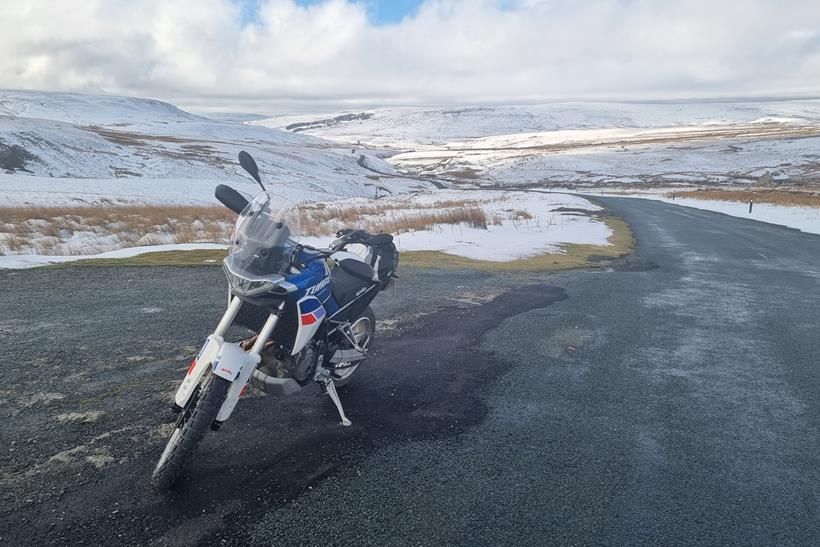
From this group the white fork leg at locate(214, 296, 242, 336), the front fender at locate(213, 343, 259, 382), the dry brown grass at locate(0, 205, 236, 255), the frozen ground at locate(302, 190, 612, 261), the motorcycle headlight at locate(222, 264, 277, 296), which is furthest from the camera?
the frozen ground at locate(302, 190, 612, 261)

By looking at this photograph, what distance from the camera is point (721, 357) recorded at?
6.72 metres

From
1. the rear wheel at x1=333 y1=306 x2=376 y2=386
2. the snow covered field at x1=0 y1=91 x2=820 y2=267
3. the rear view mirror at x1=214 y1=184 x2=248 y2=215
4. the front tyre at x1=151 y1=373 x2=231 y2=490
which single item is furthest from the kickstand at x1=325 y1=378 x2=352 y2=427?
the snow covered field at x1=0 y1=91 x2=820 y2=267

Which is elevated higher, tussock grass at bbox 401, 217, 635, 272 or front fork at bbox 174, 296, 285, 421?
front fork at bbox 174, 296, 285, 421

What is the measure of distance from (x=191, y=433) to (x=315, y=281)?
136 centimetres

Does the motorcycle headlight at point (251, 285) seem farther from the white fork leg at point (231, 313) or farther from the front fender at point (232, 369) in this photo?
the front fender at point (232, 369)

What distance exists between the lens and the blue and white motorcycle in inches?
141

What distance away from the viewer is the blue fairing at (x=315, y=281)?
407 centimetres

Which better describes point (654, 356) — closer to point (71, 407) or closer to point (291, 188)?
point (71, 407)

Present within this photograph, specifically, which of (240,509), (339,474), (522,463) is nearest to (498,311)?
(522,463)

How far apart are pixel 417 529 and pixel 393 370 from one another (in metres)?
2.58

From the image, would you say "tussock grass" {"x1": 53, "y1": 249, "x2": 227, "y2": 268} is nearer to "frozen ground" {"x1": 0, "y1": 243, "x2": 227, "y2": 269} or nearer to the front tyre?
"frozen ground" {"x1": 0, "y1": 243, "x2": 227, "y2": 269}

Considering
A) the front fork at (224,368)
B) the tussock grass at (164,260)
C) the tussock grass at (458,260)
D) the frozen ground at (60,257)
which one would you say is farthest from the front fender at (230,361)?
the frozen ground at (60,257)

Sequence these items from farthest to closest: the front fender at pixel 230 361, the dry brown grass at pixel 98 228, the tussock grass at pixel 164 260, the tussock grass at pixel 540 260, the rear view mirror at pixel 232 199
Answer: the dry brown grass at pixel 98 228
the tussock grass at pixel 540 260
the tussock grass at pixel 164 260
the rear view mirror at pixel 232 199
the front fender at pixel 230 361

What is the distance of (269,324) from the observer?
385 centimetres
